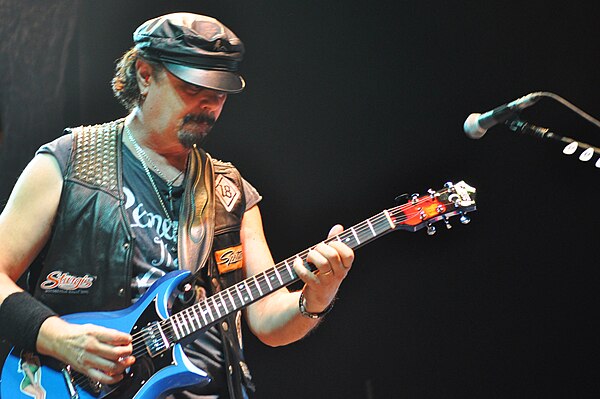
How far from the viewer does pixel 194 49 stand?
2.33 metres

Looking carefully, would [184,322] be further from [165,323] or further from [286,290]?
[286,290]

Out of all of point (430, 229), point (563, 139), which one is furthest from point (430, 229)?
point (563, 139)

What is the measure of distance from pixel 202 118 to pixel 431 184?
0.90 meters

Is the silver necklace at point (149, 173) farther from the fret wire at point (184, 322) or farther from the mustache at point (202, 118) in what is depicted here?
the fret wire at point (184, 322)

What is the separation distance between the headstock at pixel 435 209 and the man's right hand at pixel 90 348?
768mm

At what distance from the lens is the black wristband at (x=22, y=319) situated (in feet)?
7.08

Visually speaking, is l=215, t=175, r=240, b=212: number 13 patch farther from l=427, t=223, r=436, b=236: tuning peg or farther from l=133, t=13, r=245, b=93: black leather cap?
l=427, t=223, r=436, b=236: tuning peg

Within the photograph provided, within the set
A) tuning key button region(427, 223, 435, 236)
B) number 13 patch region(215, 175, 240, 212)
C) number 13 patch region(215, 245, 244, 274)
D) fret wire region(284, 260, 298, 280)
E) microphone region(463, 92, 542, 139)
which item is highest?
microphone region(463, 92, 542, 139)

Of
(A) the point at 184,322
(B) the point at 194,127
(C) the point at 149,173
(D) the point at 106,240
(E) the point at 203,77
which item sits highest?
(E) the point at 203,77

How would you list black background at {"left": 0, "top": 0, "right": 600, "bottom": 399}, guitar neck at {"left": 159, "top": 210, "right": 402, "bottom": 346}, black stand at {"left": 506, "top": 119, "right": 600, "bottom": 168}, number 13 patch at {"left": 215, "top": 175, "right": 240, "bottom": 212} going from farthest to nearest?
black background at {"left": 0, "top": 0, "right": 600, "bottom": 399}, number 13 patch at {"left": 215, "top": 175, "right": 240, "bottom": 212}, guitar neck at {"left": 159, "top": 210, "right": 402, "bottom": 346}, black stand at {"left": 506, "top": 119, "right": 600, "bottom": 168}

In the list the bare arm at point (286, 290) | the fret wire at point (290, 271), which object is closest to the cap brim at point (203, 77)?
the bare arm at point (286, 290)

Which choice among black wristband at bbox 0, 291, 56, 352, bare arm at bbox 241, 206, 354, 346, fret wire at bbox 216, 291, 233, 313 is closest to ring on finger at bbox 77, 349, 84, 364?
black wristband at bbox 0, 291, 56, 352

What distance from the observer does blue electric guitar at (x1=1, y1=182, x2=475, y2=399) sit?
2131 mm

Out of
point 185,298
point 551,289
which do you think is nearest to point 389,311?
point 551,289
